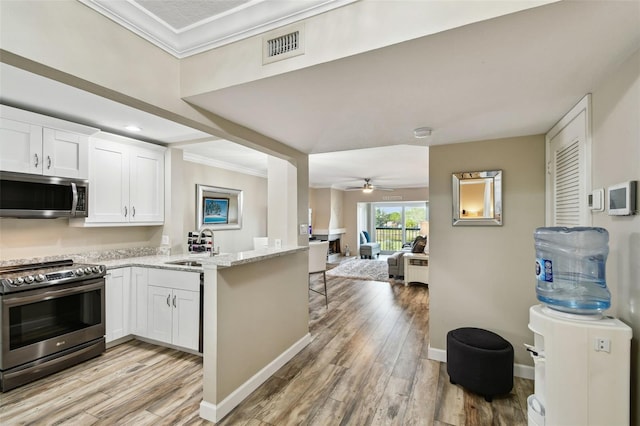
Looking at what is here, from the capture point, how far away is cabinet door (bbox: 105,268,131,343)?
3.02 m

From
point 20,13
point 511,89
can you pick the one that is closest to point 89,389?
point 20,13

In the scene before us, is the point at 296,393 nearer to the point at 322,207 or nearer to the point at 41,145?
the point at 41,145

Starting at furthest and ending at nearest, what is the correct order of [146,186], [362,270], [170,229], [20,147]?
[362,270] < [170,229] < [146,186] < [20,147]

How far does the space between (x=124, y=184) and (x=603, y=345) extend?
168 inches

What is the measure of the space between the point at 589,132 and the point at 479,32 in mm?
1136

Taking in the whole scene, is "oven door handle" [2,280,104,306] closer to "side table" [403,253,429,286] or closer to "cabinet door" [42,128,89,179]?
"cabinet door" [42,128,89,179]

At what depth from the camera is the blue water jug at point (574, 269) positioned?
4.78ft

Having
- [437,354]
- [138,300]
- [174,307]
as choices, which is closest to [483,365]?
[437,354]

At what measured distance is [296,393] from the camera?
7.66ft

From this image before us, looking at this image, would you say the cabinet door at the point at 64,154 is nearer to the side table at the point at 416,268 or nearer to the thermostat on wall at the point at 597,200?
the thermostat on wall at the point at 597,200

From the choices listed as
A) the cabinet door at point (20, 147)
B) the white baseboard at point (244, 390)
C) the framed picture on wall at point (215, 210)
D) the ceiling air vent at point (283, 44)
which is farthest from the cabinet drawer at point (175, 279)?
the ceiling air vent at point (283, 44)

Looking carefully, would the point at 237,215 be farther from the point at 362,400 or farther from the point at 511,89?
the point at 511,89

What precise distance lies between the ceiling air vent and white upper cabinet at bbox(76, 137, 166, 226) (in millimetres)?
2675

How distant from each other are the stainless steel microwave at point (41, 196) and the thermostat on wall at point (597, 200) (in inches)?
163
